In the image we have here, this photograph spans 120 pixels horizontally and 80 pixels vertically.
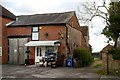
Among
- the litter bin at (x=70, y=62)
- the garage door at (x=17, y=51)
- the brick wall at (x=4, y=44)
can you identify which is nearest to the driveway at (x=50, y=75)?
the litter bin at (x=70, y=62)

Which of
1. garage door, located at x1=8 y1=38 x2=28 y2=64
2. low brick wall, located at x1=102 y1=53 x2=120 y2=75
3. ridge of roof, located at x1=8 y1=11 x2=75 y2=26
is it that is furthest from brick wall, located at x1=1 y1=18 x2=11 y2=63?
low brick wall, located at x1=102 y1=53 x2=120 y2=75

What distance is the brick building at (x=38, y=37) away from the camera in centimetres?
2975

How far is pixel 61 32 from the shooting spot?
97.5 ft

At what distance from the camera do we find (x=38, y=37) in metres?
31.0


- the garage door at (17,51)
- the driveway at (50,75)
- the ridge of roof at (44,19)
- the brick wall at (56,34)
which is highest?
the ridge of roof at (44,19)

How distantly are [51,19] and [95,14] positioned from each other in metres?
7.96

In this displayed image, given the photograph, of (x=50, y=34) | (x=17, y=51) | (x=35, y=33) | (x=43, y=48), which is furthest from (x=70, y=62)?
(x=17, y=51)

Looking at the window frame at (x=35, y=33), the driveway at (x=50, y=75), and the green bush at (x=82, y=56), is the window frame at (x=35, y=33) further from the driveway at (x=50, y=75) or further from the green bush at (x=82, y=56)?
the driveway at (x=50, y=75)

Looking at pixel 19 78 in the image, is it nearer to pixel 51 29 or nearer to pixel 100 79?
pixel 100 79

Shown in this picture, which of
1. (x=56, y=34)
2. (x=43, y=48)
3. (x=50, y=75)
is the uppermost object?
(x=56, y=34)

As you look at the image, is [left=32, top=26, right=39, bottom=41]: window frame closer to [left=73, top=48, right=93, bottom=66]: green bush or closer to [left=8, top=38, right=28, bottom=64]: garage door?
[left=8, top=38, right=28, bottom=64]: garage door

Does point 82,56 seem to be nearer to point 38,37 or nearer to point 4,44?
point 38,37

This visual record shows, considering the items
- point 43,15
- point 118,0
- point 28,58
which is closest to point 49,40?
point 28,58

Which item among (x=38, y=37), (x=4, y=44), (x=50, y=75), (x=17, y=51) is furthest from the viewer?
(x=4, y=44)
